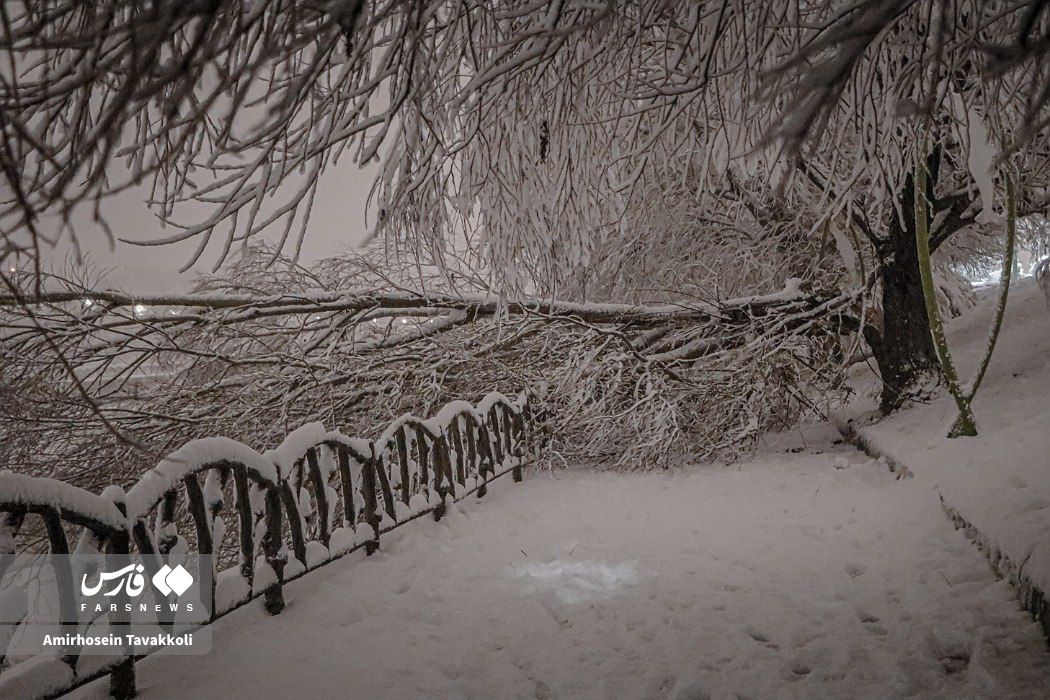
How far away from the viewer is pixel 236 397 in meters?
6.53

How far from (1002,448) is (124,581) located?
19.5ft

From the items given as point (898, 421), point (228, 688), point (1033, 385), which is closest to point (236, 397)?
point (228, 688)

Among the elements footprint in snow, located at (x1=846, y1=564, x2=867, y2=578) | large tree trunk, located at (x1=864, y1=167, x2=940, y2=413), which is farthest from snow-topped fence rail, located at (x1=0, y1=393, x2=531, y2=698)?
large tree trunk, located at (x1=864, y1=167, x2=940, y2=413)

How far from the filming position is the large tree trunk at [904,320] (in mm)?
7297

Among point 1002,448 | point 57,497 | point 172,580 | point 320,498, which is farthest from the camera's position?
point 1002,448

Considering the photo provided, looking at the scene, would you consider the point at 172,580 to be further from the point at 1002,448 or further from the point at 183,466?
the point at 1002,448

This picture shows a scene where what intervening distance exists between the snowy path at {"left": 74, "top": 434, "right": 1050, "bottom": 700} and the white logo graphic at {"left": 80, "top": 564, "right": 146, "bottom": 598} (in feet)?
1.45

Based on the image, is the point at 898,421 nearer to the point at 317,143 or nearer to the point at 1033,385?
the point at 1033,385

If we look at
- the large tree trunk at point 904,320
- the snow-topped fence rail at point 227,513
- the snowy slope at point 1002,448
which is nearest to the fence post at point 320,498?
the snow-topped fence rail at point 227,513

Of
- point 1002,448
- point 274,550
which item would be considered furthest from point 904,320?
point 274,550

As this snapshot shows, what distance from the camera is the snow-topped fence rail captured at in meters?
2.38

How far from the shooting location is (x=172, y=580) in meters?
2.91

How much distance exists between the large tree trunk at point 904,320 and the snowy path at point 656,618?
2.74 metres

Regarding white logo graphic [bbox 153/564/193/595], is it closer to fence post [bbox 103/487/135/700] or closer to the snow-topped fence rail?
the snow-topped fence rail
